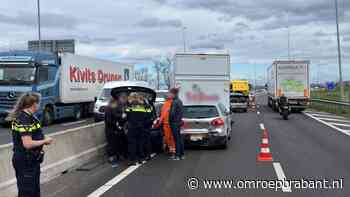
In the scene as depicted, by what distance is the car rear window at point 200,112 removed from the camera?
15.1 m

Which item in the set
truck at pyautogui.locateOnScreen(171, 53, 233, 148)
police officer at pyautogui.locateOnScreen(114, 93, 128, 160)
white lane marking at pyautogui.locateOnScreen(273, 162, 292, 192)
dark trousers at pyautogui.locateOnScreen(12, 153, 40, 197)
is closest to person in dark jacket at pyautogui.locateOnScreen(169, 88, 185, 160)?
police officer at pyautogui.locateOnScreen(114, 93, 128, 160)

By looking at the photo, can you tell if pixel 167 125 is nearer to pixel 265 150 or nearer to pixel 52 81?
pixel 265 150

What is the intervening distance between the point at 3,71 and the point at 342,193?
19.3 metres

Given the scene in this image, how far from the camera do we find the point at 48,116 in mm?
25516

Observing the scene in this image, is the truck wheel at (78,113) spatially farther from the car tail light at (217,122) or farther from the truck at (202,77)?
the car tail light at (217,122)

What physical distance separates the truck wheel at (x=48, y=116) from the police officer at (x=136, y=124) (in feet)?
45.1

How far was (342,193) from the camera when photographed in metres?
8.55

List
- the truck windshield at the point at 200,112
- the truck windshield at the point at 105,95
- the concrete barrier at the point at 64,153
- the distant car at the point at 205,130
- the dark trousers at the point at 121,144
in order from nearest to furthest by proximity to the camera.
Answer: the concrete barrier at the point at 64,153 → the dark trousers at the point at 121,144 → the distant car at the point at 205,130 → the truck windshield at the point at 200,112 → the truck windshield at the point at 105,95

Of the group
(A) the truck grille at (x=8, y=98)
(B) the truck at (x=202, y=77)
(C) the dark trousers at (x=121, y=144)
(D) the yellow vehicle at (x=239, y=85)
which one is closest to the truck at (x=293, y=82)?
(D) the yellow vehicle at (x=239, y=85)

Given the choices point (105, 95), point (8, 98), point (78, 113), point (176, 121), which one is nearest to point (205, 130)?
point (176, 121)

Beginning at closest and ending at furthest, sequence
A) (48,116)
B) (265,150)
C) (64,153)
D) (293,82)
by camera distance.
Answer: (64,153), (265,150), (48,116), (293,82)

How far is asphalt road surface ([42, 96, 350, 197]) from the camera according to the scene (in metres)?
8.77

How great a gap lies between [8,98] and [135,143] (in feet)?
45.0

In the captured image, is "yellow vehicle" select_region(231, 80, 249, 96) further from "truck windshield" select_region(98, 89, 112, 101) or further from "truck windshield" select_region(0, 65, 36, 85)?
"truck windshield" select_region(0, 65, 36, 85)
